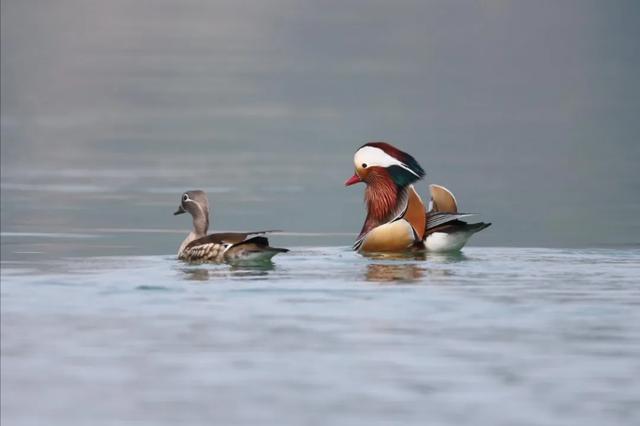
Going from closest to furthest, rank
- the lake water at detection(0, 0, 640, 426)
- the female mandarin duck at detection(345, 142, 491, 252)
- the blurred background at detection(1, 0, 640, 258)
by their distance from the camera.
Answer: the lake water at detection(0, 0, 640, 426)
the female mandarin duck at detection(345, 142, 491, 252)
the blurred background at detection(1, 0, 640, 258)

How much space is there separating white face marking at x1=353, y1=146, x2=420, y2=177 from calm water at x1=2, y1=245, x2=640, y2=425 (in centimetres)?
163

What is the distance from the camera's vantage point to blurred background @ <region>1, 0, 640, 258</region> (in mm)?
18375

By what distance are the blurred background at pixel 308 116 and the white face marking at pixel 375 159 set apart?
1.08 m

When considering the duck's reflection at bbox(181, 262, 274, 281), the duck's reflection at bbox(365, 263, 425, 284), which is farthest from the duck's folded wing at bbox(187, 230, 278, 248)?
the duck's reflection at bbox(365, 263, 425, 284)

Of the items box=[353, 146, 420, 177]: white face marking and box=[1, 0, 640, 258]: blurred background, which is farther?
box=[1, 0, 640, 258]: blurred background

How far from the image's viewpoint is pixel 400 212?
588 inches

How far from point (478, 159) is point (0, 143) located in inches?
271

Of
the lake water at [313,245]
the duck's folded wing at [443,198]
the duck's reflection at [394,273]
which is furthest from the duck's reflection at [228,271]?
the duck's folded wing at [443,198]

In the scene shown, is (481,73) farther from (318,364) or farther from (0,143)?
(318,364)

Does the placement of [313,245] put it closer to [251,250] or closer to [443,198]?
[443,198]

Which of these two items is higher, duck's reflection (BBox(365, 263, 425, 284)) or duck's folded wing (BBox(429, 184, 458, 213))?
duck's folded wing (BBox(429, 184, 458, 213))

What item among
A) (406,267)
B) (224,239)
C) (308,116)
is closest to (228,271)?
(224,239)

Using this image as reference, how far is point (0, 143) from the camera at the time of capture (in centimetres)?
→ 2675

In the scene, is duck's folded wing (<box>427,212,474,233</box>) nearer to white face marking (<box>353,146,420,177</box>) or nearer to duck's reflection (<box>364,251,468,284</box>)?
duck's reflection (<box>364,251,468,284</box>)
